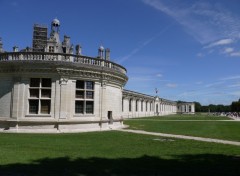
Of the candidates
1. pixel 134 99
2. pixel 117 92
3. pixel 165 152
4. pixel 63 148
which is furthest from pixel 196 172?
pixel 134 99

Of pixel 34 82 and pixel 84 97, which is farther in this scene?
pixel 84 97

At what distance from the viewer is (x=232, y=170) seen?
10.7 meters

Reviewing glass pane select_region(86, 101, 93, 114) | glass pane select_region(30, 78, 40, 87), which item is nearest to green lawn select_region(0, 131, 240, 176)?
glass pane select_region(30, 78, 40, 87)

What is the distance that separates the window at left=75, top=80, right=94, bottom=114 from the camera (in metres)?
26.2

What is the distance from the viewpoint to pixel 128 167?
1084cm

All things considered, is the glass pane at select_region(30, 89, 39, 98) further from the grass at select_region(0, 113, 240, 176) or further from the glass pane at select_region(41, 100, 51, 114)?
the grass at select_region(0, 113, 240, 176)

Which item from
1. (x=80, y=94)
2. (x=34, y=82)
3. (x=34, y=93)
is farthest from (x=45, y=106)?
(x=80, y=94)

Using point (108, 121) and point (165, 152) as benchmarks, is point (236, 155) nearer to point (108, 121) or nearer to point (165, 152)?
point (165, 152)

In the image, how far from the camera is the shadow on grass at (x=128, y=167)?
33.0 feet

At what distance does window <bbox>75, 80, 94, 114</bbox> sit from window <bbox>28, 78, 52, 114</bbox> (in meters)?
2.44

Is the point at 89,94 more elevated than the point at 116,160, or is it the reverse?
the point at 89,94

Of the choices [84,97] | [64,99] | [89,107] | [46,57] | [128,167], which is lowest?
[128,167]

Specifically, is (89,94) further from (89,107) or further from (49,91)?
(49,91)

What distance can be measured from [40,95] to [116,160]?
14.3 meters
